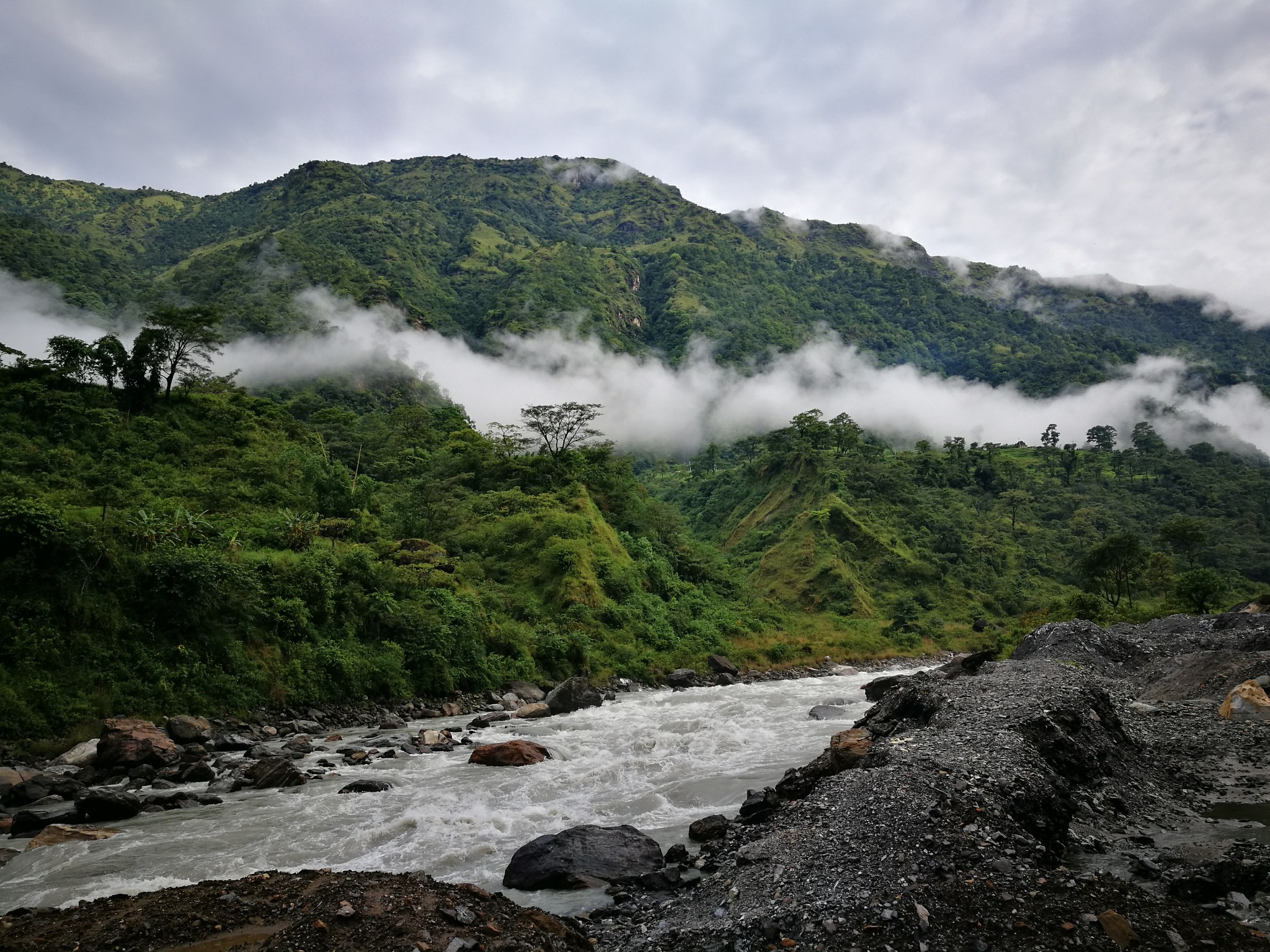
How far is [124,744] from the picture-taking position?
17375 millimetres

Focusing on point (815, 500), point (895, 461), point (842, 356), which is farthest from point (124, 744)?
point (842, 356)

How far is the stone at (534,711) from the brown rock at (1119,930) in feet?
81.1

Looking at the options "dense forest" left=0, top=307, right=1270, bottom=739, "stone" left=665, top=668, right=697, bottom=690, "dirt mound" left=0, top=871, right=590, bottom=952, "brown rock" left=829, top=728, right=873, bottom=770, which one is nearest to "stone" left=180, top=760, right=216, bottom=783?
"dense forest" left=0, top=307, right=1270, bottom=739

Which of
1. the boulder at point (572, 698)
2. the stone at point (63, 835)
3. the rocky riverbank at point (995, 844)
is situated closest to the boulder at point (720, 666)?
the boulder at point (572, 698)

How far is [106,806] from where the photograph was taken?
1348 centimetres

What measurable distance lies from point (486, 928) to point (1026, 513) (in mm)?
123029

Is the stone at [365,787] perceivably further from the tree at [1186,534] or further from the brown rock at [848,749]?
the tree at [1186,534]

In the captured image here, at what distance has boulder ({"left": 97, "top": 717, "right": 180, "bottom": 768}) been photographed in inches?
674

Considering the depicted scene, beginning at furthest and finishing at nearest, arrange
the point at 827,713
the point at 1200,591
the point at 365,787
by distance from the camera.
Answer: the point at 1200,591 < the point at 827,713 < the point at 365,787

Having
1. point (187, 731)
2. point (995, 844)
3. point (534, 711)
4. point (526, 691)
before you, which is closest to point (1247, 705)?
point (995, 844)

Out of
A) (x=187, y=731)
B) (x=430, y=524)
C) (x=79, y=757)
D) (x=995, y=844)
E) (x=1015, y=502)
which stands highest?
(x=1015, y=502)

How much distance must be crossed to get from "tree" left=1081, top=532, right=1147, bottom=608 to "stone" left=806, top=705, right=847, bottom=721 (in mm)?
49929

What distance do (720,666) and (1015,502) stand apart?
87.1m

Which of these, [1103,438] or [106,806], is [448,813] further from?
[1103,438]
